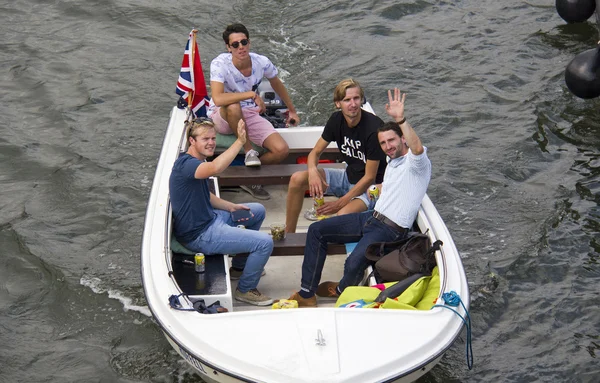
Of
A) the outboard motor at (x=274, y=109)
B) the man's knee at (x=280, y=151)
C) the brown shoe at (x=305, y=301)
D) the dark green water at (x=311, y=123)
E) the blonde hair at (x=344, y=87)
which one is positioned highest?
the blonde hair at (x=344, y=87)

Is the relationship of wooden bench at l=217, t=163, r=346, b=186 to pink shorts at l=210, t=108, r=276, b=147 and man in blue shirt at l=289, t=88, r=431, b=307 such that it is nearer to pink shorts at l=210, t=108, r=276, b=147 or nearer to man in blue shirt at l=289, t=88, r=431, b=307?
pink shorts at l=210, t=108, r=276, b=147

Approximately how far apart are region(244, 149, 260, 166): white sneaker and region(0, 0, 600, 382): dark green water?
1.44 metres

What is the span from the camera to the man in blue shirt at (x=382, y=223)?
6.45 metres

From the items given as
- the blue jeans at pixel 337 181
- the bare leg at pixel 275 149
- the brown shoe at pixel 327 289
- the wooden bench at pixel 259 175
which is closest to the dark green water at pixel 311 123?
the brown shoe at pixel 327 289

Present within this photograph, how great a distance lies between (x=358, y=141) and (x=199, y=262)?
5.59 ft

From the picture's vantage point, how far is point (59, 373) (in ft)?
22.7

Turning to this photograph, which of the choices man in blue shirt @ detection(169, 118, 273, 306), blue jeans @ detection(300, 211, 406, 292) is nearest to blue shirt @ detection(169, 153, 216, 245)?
man in blue shirt @ detection(169, 118, 273, 306)

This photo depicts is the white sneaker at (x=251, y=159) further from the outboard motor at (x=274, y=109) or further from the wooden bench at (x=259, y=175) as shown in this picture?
the outboard motor at (x=274, y=109)

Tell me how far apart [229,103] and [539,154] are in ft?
13.6

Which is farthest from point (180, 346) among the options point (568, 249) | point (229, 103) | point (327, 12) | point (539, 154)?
point (327, 12)

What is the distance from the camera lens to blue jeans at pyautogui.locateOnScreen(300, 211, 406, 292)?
645cm

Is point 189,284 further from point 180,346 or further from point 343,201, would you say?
point 343,201

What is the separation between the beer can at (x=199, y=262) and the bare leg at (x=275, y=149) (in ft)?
6.58

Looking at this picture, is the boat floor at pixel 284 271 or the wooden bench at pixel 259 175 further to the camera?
the wooden bench at pixel 259 175
